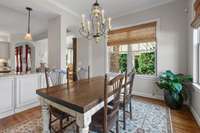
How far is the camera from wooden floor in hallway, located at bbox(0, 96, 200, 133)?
208 centimetres

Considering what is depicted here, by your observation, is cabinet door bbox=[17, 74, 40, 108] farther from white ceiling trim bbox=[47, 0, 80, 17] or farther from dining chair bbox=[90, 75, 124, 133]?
dining chair bbox=[90, 75, 124, 133]

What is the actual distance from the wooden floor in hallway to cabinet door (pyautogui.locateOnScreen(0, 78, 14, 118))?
0.16m

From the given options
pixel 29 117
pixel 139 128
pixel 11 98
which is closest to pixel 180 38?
pixel 139 128

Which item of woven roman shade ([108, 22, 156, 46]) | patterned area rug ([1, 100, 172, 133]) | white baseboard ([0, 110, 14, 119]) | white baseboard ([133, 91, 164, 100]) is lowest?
patterned area rug ([1, 100, 172, 133])

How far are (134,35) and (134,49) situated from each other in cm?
48

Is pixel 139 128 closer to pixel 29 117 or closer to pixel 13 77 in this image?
pixel 29 117

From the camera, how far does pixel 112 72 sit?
4.79 meters

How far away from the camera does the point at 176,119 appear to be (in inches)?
94.4

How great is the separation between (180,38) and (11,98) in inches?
176

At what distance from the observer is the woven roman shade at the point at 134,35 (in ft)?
12.2

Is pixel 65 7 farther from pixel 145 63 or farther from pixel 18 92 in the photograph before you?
pixel 145 63

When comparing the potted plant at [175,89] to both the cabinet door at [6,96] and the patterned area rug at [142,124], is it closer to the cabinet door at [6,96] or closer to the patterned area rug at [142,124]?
the patterned area rug at [142,124]

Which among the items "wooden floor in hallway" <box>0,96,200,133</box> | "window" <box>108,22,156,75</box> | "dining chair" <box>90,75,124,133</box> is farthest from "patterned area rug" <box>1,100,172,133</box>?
"window" <box>108,22,156,75</box>

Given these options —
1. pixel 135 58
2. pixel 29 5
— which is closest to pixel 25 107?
pixel 29 5
